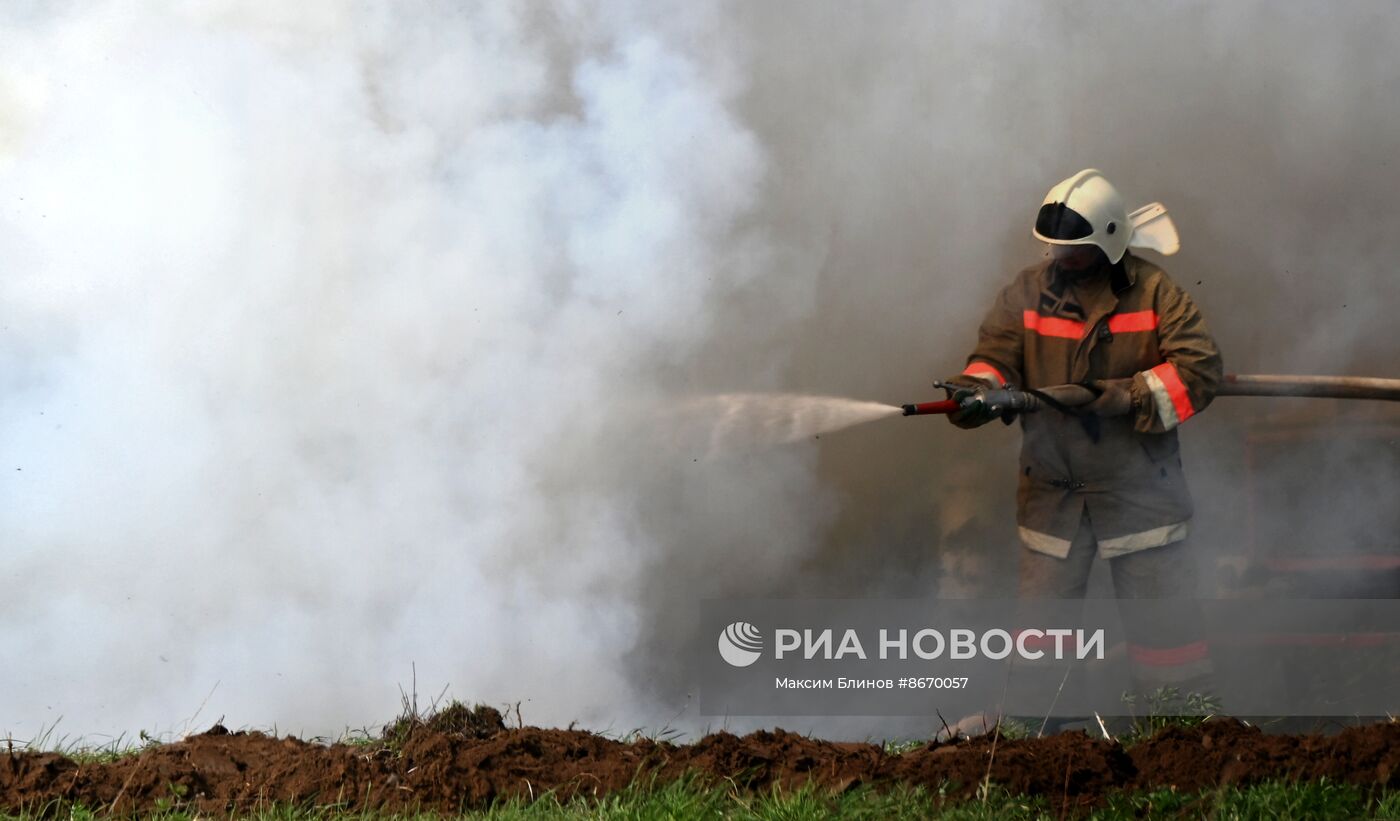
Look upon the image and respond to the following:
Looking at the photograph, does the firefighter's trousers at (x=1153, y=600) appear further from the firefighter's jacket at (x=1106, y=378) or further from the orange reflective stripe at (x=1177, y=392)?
the orange reflective stripe at (x=1177, y=392)

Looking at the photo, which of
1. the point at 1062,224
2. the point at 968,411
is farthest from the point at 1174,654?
the point at 1062,224

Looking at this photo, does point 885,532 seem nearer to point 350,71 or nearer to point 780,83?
point 780,83

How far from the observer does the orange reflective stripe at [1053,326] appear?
574 centimetres

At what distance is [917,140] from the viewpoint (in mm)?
6637

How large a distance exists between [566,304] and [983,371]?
178cm

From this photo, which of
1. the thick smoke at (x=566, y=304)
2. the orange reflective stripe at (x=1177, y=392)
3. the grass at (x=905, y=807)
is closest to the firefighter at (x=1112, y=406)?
the orange reflective stripe at (x=1177, y=392)

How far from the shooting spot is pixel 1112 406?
5.54 meters

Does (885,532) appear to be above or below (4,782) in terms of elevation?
above

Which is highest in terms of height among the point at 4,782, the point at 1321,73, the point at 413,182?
the point at 1321,73

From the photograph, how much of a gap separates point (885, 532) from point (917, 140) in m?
1.82

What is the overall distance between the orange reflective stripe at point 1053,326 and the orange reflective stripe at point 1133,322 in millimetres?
123

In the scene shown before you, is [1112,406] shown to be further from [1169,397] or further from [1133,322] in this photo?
[1133,322]

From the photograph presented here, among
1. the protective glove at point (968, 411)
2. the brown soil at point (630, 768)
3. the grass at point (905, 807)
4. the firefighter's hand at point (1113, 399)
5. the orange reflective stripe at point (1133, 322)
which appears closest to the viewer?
the grass at point (905, 807)

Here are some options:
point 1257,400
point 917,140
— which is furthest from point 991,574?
point 917,140
